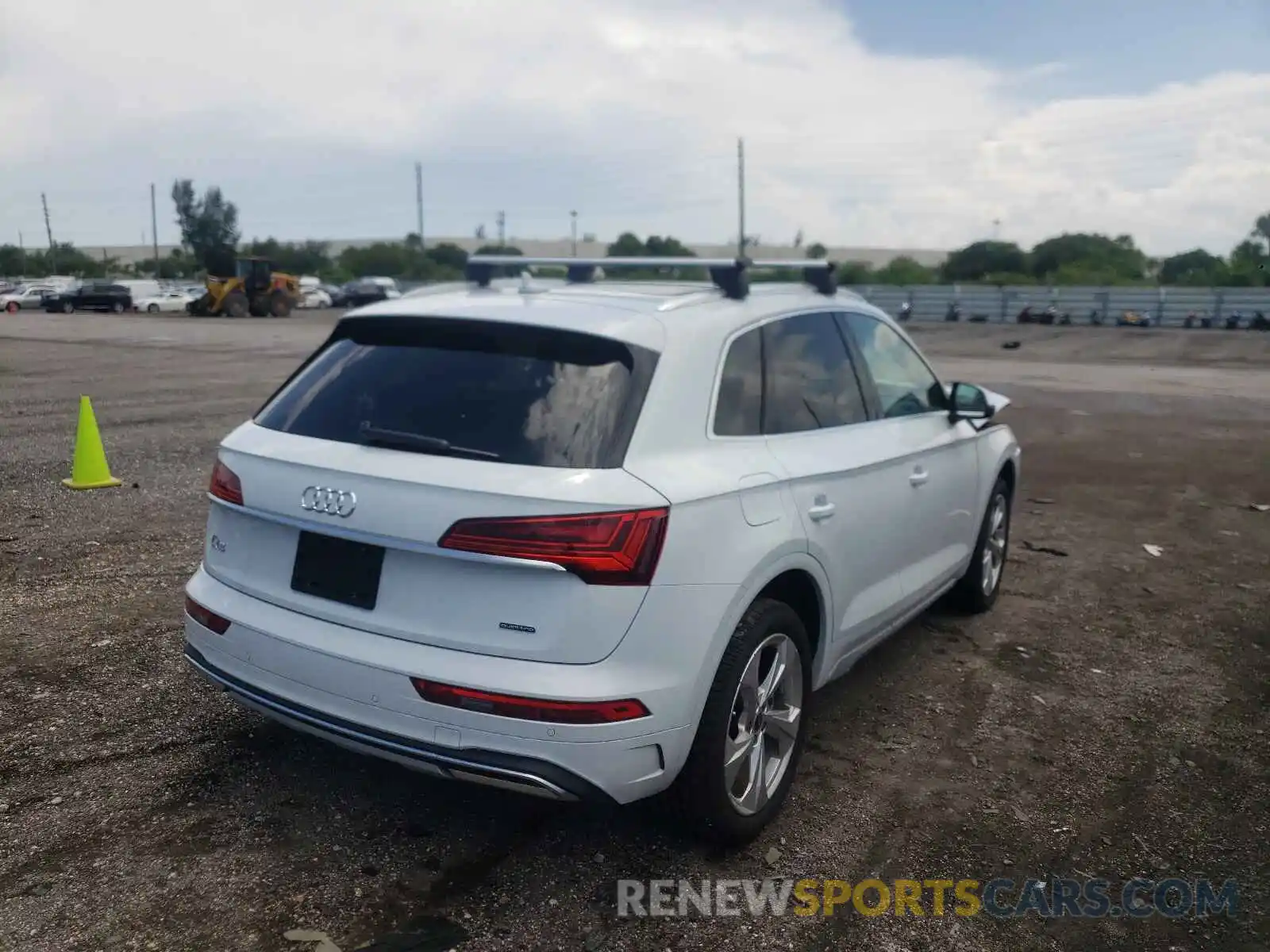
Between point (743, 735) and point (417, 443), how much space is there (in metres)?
1.37

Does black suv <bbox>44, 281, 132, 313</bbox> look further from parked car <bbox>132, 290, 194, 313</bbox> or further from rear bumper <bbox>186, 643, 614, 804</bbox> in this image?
rear bumper <bbox>186, 643, 614, 804</bbox>

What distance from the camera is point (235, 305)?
4859 cm

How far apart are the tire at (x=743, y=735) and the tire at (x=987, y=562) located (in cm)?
238

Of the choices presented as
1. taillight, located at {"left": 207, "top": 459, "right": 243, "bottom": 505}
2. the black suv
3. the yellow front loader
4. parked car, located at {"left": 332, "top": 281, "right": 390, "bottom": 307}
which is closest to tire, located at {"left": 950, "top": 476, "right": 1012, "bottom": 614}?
taillight, located at {"left": 207, "top": 459, "right": 243, "bottom": 505}

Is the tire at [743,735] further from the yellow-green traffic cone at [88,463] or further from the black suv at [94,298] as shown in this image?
the black suv at [94,298]

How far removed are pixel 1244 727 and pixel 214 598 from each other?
4148mm

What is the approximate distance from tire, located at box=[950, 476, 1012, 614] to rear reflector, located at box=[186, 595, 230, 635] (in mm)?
3803

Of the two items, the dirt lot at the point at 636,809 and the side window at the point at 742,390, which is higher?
the side window at the point at 742,390

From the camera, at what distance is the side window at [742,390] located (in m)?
3.68

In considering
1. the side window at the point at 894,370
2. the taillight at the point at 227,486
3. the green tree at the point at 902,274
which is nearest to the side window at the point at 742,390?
the side window at the point at 894,370

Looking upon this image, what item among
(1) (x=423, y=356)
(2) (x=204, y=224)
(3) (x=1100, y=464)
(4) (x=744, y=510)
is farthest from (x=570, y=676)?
(2) (x=204, y=224)

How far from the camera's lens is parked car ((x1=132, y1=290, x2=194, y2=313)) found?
56.7 metres

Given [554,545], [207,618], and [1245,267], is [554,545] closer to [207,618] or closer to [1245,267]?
[207,618]

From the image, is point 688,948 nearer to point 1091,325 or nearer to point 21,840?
point 21,840
